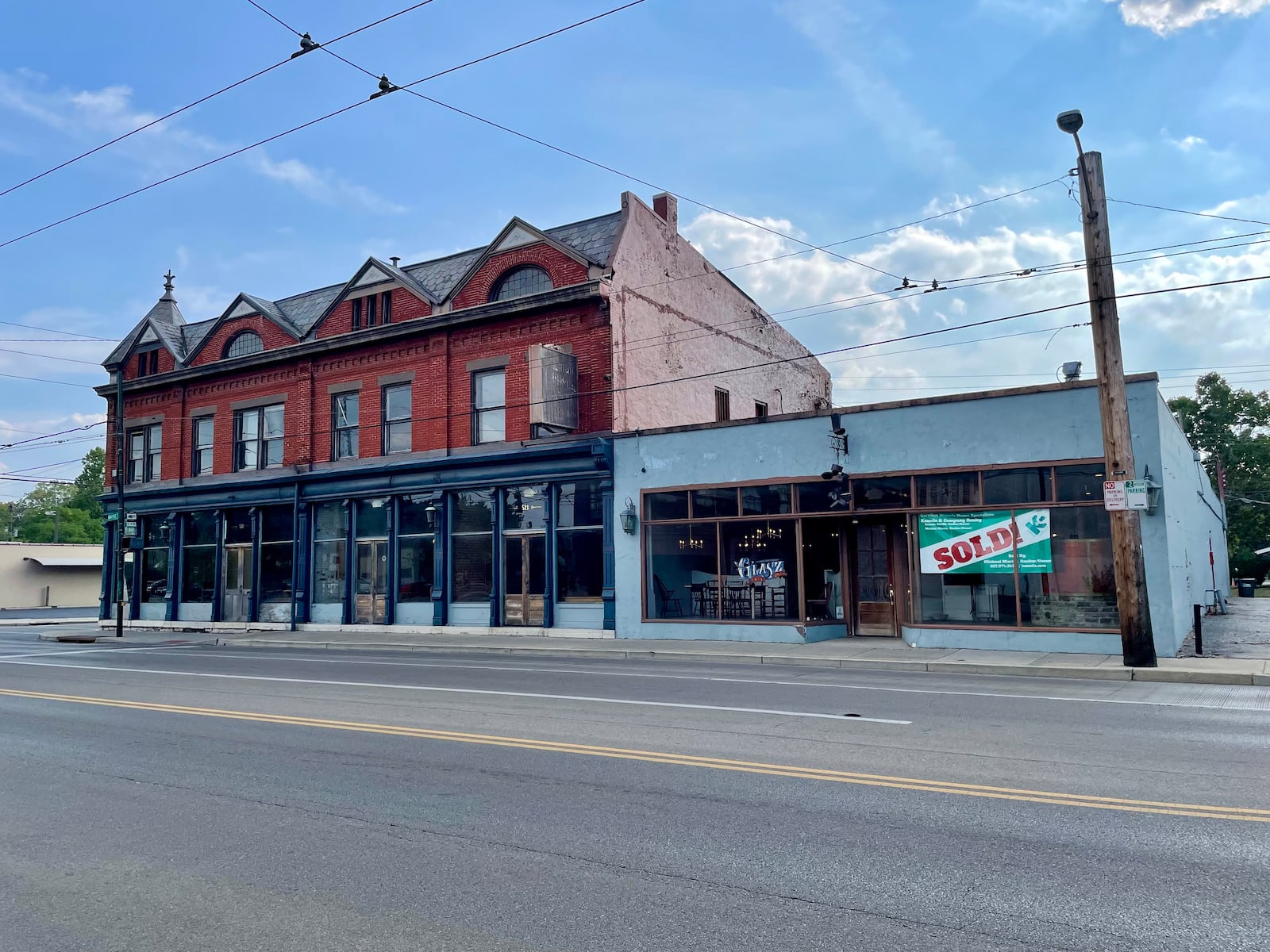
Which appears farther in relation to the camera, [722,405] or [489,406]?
[722,405]

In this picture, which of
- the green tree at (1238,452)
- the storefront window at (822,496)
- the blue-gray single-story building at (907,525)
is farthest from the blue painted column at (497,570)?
the green tree at (1238,452)

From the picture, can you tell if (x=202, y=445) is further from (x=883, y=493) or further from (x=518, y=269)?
(x=883, y=493)

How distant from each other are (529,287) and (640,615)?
362 inches

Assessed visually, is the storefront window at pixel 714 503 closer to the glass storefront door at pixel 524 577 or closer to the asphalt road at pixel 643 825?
the glass storefront door at pixel 524 577

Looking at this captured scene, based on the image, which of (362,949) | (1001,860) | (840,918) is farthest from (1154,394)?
(362,949)

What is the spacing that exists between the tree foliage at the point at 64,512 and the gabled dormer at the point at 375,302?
74501 millimetres

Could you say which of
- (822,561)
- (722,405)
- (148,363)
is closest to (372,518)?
(722,405)

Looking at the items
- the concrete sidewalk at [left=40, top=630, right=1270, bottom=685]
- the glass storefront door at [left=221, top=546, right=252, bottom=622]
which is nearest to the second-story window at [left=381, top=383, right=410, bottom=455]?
the concrete sidewalk at [left=40, top=630, right=1270, bottom=685]

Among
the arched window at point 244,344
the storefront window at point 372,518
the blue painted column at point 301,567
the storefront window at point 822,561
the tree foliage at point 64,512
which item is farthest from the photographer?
the tree foliage at point 64,512

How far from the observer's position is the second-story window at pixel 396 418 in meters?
26.1

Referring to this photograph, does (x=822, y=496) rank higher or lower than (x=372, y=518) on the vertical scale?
lower

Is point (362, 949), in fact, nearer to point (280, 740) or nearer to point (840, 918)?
point (840, 918)

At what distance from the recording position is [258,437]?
29.6m

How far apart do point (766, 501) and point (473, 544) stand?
8.58 meters
